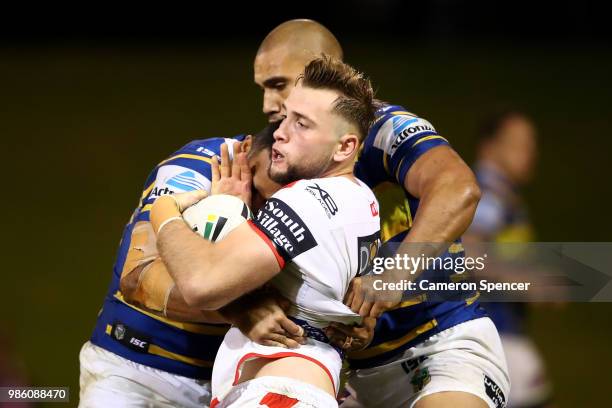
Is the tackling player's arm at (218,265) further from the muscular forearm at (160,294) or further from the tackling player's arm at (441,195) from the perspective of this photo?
the tackling player's arm at (441,195)

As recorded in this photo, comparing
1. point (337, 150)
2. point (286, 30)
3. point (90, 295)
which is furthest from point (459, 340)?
point (90, 295)

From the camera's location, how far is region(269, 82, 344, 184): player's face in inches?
117

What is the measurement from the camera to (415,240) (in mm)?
3258

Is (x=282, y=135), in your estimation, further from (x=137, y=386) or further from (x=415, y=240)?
(x=137, y=386)

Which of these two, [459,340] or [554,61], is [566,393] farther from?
[554,61]

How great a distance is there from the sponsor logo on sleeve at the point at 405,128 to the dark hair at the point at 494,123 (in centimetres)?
231

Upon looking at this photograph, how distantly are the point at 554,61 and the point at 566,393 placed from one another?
770cm

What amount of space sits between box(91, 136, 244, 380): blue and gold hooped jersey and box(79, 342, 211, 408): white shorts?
3 centimetres

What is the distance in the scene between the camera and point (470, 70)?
42.4 ft

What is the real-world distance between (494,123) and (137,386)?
126 inches

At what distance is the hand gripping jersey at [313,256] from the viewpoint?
9.00 feet

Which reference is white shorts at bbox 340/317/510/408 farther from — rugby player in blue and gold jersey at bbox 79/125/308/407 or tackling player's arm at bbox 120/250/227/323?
tackling player's arm at bbox 120/250/227/323

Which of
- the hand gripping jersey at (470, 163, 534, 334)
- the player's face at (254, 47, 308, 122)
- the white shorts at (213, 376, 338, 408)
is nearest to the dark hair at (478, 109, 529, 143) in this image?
the hand gripping jersey at (470, 163, 534, 334)

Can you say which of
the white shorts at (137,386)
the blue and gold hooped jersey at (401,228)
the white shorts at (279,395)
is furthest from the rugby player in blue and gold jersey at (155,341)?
the white shorts at (279,395)
